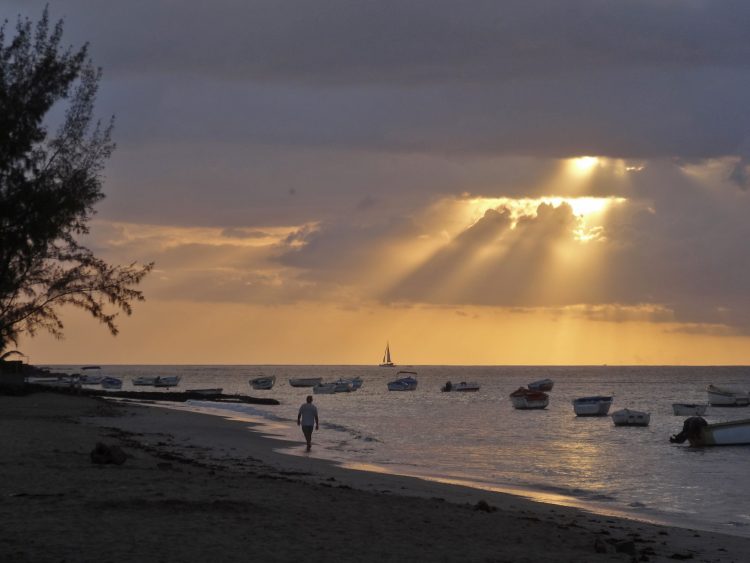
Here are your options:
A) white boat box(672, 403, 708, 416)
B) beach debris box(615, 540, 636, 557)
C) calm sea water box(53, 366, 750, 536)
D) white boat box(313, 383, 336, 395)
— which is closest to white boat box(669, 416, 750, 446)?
calm sea water box(53, 366, 750, 536)

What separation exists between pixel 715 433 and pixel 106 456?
142 feet

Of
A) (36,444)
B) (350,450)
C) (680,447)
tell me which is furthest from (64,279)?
(680,447)

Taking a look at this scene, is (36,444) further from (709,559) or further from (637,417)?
(637,417)

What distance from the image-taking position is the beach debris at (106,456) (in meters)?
23.0

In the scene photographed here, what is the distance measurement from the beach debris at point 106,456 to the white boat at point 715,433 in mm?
41744

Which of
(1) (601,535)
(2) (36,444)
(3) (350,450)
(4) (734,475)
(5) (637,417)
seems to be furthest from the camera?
(5) (637,417)

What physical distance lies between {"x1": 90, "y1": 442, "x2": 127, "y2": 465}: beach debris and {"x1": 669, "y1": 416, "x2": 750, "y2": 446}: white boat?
41.7 metres

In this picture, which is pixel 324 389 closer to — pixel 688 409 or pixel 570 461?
pixel 688 409

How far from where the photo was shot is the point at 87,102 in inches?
731

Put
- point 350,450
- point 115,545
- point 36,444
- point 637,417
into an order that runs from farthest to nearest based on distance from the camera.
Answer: point 637,417 → point 350,450 → point 36,444 → point 115,545

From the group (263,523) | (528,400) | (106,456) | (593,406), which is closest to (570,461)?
(106,456)

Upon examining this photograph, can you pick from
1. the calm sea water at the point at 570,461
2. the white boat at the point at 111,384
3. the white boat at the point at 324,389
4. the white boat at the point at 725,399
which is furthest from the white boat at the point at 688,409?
the white boat at the point at 111,384

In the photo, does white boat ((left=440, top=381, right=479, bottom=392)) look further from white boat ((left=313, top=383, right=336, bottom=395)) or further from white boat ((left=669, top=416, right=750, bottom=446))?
white boat ((left=669, top=416, right=750, bottom=446))

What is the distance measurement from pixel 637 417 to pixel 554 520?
58.1 metres
